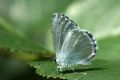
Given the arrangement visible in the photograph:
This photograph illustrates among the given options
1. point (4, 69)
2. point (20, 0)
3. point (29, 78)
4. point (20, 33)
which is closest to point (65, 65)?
point (29, 78)

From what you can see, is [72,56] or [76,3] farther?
[76,3]

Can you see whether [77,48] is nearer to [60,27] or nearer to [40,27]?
[60,27]

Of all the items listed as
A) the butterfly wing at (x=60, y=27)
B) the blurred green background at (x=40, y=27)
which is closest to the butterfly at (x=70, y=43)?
the butterfly wing at (x=60, y=27)

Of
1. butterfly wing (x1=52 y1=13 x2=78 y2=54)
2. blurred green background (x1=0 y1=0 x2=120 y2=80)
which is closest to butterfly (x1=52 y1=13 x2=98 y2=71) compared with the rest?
butterfly wing (x1=52 y1=13 x2=78 y2=54)

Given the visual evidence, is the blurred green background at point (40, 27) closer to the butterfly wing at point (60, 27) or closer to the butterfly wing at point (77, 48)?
the butterfly wing at point (77, 48)

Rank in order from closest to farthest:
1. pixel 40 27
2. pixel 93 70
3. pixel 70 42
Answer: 1. pixel 93 70
2. pixel 70 42
3. pixel 40 27

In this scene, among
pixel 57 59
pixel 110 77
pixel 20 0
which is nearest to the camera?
pixel 110 77

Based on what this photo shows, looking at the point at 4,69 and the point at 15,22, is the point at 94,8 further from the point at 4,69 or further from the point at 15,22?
the point at 4,69

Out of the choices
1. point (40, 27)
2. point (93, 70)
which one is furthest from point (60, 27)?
point (40, 27)
